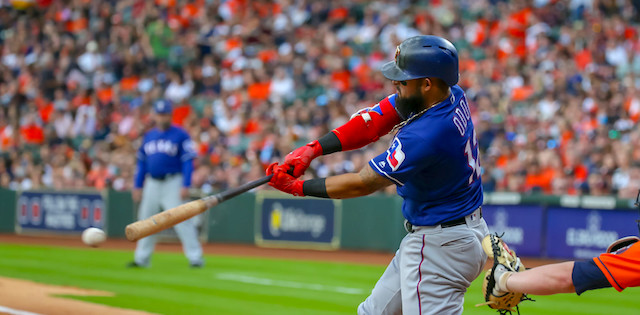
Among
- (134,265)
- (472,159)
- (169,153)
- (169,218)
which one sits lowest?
(134,265)

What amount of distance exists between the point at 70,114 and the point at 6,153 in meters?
1.83

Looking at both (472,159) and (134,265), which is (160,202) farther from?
(472,159)

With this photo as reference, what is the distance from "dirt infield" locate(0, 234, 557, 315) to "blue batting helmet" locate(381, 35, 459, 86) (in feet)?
13.0

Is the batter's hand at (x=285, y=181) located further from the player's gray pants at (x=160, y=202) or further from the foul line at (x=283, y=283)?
the player's gray pants at (x=160, y=202)

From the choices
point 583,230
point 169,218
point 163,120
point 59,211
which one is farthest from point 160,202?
point 59,211

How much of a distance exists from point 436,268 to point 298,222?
1078 cm

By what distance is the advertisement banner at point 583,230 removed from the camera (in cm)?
1199

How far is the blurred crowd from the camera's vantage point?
13672 mm

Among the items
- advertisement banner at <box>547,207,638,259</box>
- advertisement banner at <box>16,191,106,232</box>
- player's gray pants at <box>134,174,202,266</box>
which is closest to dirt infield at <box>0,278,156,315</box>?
player's gray pants at <box>134,174,202,266</box>

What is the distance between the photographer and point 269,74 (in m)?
18.3

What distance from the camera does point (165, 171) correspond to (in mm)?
10469

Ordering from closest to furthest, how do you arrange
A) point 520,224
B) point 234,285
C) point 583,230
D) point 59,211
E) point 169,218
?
point 169,218 → point 234,285 → point 583,230 → point 520,224 → point 59,211

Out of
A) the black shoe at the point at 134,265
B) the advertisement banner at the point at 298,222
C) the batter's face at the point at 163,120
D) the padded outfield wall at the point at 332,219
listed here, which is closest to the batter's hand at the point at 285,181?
the batter's face at the point at 163,120

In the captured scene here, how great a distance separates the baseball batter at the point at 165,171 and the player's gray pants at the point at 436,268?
6.56 metres
